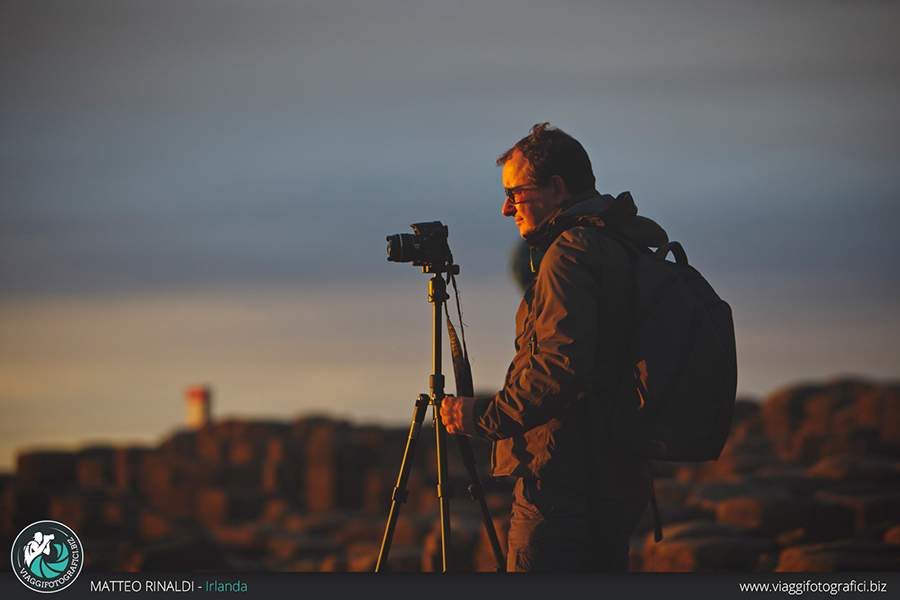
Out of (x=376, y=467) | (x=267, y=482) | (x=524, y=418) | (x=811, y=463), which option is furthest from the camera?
(x=267, y=482)

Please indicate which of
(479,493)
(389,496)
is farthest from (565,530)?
(389,496)

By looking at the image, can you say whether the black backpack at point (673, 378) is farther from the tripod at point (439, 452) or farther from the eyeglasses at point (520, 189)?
the tripod at point (439, 452)

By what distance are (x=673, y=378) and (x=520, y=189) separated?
75 centimetres

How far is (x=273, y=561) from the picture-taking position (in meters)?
16.2

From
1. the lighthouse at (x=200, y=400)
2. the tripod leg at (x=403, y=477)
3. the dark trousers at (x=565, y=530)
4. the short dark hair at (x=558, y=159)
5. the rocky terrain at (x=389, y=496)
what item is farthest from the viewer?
the lighthouse at (x=200, y=400)

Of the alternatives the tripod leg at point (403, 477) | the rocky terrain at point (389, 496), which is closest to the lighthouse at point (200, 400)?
the rocky terrain at point (389, 496)

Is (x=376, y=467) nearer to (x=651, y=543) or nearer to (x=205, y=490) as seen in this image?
(x=205, y=490)

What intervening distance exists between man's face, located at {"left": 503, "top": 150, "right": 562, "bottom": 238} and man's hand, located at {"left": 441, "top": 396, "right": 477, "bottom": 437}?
0.55 meters

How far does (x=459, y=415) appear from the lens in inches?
129

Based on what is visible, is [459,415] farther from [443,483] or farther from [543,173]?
[543,173]

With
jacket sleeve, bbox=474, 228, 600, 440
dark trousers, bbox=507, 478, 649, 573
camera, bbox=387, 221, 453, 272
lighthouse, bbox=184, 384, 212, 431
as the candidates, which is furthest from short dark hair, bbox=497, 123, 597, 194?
lighthouse, bbox=184, 384, 212, 431

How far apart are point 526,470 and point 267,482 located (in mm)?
25724

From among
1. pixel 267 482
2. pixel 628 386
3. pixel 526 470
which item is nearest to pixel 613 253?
pixel 628 386

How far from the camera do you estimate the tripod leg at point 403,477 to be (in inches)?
149
